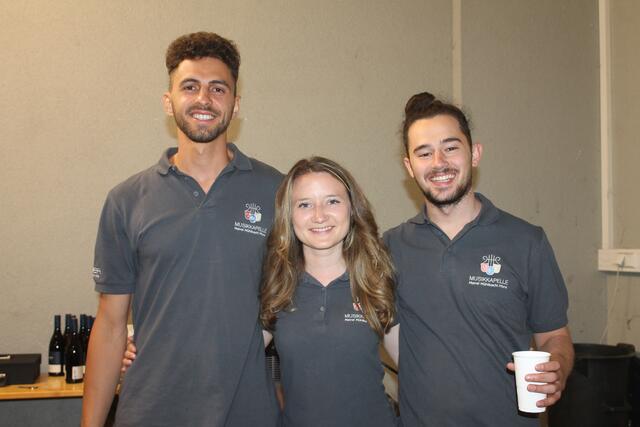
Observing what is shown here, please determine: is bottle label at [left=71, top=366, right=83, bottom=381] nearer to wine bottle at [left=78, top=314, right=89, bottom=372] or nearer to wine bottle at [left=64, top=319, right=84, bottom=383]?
wine bottle at [left=64, top=319, right=84, bottom=383]

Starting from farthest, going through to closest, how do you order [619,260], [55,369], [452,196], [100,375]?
1. [619,260]
2. [55,369]
3. [100,375]
4. [452,196]

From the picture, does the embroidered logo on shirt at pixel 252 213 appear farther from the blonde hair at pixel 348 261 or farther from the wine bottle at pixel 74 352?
the wine bottle at pixel 74 352

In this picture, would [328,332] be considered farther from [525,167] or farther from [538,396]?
[525,167]

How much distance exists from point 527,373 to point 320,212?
926 mm

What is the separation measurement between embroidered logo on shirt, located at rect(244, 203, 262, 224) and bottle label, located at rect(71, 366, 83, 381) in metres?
1.86

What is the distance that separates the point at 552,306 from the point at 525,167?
99.1 inches

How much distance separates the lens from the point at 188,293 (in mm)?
2051

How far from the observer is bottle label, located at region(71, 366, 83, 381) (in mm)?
3348

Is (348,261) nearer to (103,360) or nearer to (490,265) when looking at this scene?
(490,265)

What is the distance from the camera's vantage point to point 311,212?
222cm

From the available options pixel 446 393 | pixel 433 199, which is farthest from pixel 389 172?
pixel 446 393

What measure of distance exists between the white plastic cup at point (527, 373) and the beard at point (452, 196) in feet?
1.98

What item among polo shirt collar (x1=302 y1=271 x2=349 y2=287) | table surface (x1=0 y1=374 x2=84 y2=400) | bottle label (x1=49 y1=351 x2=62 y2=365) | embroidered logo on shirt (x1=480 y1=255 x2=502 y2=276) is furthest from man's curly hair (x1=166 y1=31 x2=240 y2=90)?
bottle label (x1=49 y1=351 x2=62 y2=365)

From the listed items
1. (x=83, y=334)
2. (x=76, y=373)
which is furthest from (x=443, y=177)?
(x=83, y=334)
